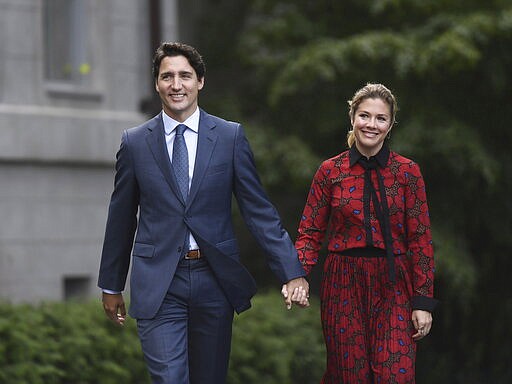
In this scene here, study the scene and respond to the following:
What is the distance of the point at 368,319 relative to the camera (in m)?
7.07

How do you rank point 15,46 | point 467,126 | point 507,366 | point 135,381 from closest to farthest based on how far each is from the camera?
1. point 135,381
2. point 15,46
3. point 467,126
4. point 507,366

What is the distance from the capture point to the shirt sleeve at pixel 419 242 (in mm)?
7023

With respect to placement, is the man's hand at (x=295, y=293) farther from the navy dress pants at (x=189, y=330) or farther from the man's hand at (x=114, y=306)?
the man's hand at (x=114, y=306)

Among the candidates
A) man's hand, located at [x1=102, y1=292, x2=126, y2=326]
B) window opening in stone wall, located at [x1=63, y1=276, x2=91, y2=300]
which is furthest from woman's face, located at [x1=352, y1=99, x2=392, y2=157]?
window opening in stone wall, located at [x1=63, y1=276, x2=91, y2=300]

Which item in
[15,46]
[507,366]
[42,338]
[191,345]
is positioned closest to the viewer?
[191,345]

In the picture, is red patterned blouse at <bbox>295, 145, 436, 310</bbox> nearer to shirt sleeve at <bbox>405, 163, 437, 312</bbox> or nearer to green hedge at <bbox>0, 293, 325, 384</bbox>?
shirt sleeve at <bbox>405, 163, 437, 312</bbox>

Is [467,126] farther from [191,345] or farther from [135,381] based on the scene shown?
[191,345]

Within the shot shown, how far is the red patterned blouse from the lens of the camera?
7.02 meters

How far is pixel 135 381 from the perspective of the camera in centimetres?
1068

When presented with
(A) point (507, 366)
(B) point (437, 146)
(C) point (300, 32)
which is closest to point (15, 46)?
(C) point (300, 32)

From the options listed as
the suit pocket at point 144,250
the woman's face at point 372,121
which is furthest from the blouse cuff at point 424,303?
the suit pocket at point 144,250

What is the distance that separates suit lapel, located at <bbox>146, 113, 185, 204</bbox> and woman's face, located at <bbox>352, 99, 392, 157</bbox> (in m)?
0.97

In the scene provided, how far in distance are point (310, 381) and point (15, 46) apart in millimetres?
4258

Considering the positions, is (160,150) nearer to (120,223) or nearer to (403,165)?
(120,223)
